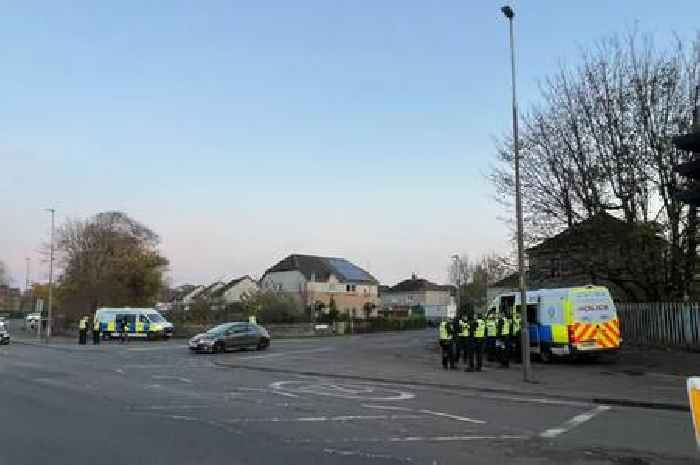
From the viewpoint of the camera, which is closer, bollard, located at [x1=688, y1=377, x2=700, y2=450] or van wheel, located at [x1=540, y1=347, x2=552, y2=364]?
bollard, located at [x1=688, y1=377, x2=700, y2=450]

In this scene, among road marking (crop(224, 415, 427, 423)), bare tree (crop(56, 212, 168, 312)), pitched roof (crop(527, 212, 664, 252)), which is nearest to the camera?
road marking (crop(224, 415, 427, 423))

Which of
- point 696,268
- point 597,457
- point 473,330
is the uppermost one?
point 696,268

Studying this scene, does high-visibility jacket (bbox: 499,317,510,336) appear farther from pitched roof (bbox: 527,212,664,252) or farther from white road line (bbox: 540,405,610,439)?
white road line (bbox: 540,405,610,439)

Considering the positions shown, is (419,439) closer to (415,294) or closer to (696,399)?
(696,399)

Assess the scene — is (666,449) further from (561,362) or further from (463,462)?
(561,362)

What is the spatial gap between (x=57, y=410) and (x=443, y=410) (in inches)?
273

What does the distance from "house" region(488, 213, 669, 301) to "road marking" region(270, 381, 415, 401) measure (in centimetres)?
1339

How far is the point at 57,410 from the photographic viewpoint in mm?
12688

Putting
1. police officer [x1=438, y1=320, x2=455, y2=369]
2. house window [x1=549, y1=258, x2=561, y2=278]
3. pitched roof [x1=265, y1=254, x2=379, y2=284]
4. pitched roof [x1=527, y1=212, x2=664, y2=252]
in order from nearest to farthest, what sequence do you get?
police officer [x1=438, y1=320, x2=455, y2=369] → pitched roof [x1=527, y1=212, x2=664, y2=252] → house window [x1=549, y1=258, x2=561, y2=278] → pitched roof [x1=265, y1=254, x2=379, y2=284]

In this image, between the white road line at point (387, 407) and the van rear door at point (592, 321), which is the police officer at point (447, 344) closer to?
the van rear door at point (592, 321)

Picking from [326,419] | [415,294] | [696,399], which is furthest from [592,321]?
[415,294]

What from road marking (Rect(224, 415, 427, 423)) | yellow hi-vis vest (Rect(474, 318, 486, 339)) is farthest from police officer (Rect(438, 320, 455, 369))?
road marking (Rect(224, 415, 427, 423))

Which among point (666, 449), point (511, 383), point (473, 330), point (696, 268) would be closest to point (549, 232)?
point (696, 268)

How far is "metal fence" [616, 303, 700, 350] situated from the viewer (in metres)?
26.4
